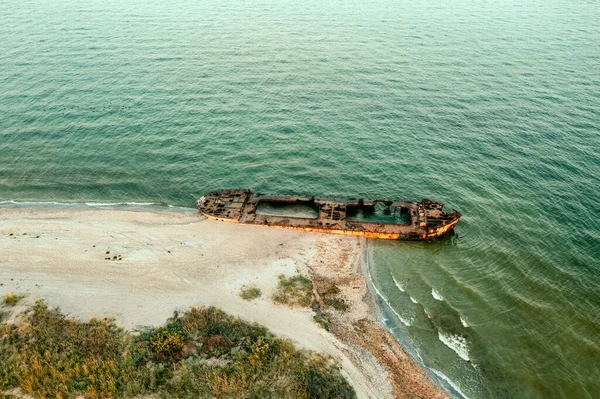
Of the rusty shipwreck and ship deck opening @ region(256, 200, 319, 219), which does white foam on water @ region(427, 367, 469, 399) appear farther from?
ship deck opening @ region(256, 200, 319, 219)

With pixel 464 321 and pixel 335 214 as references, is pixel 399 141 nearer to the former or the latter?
pixel 335 214

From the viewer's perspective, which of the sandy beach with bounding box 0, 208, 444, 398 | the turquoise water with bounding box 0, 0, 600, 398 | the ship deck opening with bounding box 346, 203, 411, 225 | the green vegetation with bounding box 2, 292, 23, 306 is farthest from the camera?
the ship deck opening with bounding box 346, 203, 411, 225

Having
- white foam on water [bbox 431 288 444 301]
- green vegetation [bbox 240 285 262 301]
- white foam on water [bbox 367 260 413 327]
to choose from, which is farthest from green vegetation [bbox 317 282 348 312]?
white foam on water [bbox 431 288 444 301]

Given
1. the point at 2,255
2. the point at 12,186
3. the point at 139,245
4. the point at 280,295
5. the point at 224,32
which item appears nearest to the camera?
the point at 280,295

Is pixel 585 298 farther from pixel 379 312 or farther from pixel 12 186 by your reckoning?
pixel 12 186

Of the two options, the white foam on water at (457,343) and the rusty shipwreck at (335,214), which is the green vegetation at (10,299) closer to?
the rusty shipwreck at (335,214)

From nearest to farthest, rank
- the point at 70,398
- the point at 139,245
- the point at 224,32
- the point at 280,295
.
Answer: the point at 70,398
the point at 280,295
the point at 139,245
the point at 224,32

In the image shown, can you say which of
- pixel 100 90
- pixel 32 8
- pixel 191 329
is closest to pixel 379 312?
pixel 191 329
